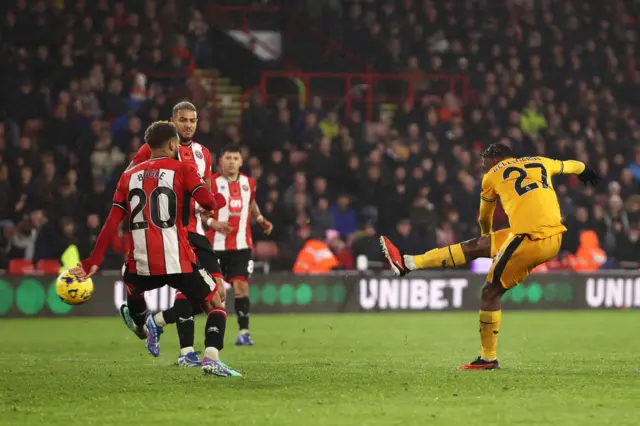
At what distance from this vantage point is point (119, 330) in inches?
592

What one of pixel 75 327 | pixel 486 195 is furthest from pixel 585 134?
pixel 486 195

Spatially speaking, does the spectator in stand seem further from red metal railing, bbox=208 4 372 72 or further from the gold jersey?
the gold jersey

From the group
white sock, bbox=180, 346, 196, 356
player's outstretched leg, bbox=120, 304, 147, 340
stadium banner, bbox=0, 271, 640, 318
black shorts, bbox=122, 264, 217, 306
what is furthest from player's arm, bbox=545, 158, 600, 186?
stadium banner, bbox=0, 271, 640, 318

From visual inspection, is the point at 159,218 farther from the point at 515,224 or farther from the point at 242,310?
the point at 242,310

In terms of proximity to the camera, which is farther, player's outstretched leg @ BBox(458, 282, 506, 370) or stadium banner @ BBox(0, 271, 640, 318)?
stadium banner @ BBox(0, 271, 640, 318)

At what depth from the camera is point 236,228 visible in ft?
43.1

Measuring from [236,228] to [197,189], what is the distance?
4800mm

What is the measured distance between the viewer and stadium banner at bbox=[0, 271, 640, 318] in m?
17.2

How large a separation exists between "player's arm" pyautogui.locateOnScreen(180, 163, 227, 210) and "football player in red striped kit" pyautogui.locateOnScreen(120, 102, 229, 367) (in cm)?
131

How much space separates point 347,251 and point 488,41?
7.89m

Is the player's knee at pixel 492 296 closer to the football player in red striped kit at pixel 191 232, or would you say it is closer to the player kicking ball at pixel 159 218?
the football player in red striped kit at pixel 191 232

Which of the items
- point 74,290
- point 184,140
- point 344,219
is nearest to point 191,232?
point 184,140

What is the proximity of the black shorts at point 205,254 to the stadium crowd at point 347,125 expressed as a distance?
26.0 ft

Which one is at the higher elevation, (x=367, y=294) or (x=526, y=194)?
(x=526, y=194)
